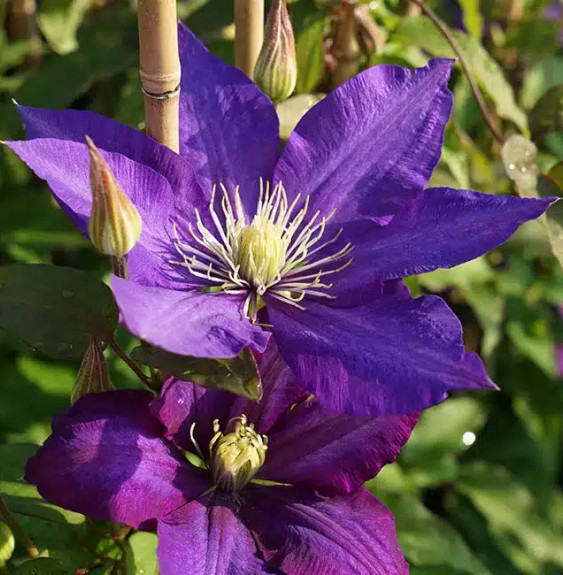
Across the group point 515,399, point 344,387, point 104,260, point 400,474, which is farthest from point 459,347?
point 515,399

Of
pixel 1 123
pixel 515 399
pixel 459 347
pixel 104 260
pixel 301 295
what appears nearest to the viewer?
pixel 459 347

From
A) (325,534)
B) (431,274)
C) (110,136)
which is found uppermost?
(110,136)

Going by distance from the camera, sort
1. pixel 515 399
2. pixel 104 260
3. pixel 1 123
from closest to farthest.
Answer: pixel 1 123 → pixel 104 260 → pixel 515 399

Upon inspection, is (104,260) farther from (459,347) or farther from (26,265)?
(459,347)

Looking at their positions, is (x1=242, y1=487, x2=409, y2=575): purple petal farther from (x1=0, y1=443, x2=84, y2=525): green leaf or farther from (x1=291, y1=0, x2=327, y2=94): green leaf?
(x1=291, y1=0, x2=327, y2=94): green leaf

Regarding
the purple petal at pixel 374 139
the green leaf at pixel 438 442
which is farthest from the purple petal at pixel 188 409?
the green leaf at pixel 438 442

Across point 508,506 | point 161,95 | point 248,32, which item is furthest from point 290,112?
point 508,506

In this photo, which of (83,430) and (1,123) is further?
(1,123)

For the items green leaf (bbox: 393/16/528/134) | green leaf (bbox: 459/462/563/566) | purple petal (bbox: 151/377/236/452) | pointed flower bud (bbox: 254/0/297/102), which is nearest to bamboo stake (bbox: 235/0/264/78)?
pointed flower bud (bbox: 254/0/297/102)

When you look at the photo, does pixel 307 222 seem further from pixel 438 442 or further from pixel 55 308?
pixel 438 442
